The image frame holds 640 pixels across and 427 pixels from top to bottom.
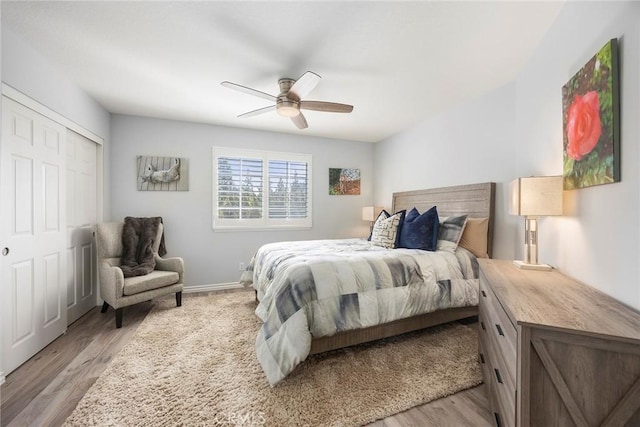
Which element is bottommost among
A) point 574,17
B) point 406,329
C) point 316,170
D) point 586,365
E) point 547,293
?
point 406,329

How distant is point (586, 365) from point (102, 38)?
132 inches

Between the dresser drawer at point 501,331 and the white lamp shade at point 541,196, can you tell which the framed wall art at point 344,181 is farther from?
the dresser drawer at point 501,331

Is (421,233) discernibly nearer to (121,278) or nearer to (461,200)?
(461,200)

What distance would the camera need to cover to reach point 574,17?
1585mm

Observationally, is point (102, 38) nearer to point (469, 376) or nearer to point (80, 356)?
point (80, 356)

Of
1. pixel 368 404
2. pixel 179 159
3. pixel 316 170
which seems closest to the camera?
pixel 368 404

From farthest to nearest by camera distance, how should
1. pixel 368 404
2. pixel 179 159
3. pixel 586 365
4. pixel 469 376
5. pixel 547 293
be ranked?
pixel 179 159
pixel 469 376
pixel 368 404
pixel 547 293
pixel 586 365

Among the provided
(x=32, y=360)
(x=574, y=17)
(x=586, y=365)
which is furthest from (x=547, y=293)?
(x=32, y=360)

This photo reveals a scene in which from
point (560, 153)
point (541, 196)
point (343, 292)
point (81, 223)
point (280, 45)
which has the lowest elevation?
point (343, 292)

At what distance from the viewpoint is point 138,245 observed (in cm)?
320

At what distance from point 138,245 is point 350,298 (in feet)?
9.24

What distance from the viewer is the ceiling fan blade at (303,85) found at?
1.96 meters

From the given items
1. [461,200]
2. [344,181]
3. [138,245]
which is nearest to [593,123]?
[461,200]

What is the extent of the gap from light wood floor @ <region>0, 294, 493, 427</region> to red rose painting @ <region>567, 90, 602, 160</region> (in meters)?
1.63
